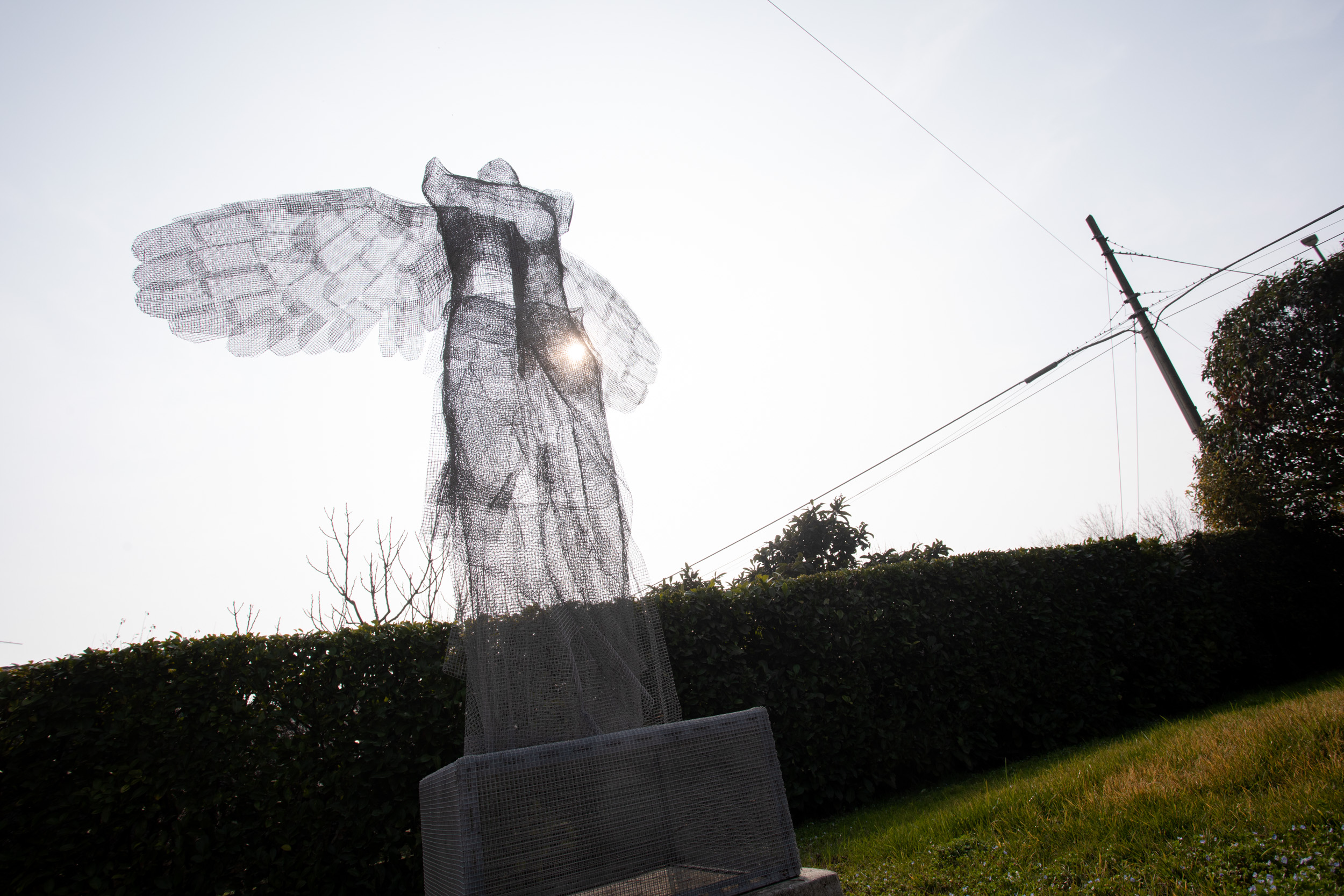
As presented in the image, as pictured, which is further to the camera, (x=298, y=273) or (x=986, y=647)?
(x=986, y=647)

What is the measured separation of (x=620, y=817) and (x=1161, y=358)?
938 cm

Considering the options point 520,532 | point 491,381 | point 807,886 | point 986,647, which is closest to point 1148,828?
point 807,886

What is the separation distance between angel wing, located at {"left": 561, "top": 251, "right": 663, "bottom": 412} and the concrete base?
2106mm

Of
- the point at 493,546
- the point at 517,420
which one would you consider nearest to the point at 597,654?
the point at 493,546

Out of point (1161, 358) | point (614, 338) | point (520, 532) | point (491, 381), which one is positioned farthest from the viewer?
point (1161, 358)

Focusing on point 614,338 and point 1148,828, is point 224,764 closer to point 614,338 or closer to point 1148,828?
point 614,338

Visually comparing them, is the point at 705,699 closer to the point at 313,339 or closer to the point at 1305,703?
the point at 313,339

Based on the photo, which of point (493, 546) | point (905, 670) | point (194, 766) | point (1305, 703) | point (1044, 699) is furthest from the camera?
point (1044, 699)

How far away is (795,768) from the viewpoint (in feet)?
16.6

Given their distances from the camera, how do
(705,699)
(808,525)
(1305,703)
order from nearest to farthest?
(1305,703) → (705,699) → (808,525)

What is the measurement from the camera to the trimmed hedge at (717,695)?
3434 millimetres

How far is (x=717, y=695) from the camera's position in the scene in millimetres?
4984

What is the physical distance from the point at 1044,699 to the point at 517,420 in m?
5.98

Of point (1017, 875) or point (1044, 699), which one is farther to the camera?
A: point (1044, 699)
